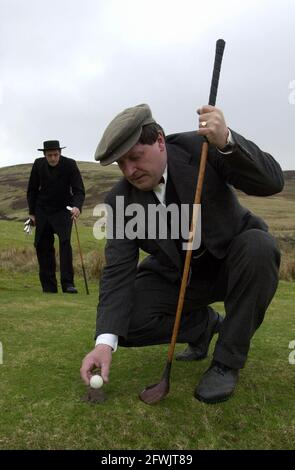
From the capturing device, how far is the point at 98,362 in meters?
3.62

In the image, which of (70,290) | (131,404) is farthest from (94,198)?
(131,404)

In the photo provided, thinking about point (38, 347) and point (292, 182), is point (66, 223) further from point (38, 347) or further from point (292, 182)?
point (292, 182)

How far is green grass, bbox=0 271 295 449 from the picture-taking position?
329 cm

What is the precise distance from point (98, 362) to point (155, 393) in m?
0.43

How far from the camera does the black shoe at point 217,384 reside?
3707 mm

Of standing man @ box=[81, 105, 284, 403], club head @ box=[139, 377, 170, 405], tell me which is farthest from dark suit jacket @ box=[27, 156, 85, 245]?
club head @ box=[139, 377, 170, 405]

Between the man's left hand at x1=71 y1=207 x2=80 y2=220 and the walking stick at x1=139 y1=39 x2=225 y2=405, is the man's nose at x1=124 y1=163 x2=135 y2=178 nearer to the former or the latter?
the walking stick at x1=139 y1=39 x2=225 y2=405

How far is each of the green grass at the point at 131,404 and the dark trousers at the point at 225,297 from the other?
30 cm

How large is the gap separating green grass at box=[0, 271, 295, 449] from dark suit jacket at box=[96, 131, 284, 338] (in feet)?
1.71

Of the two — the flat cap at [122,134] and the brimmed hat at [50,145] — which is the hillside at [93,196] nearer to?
the brimmed hat at [50,145]

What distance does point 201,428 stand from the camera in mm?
3414
